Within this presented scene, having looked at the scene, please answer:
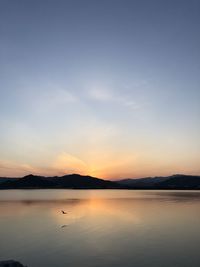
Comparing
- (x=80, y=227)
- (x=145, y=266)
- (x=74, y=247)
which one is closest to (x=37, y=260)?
(x=74, y=247)

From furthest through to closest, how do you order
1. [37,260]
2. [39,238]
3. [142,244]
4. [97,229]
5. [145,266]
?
[97,229], [39,238], [142,244], [37,260], [145,266]

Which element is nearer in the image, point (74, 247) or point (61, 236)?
point (74, 247)

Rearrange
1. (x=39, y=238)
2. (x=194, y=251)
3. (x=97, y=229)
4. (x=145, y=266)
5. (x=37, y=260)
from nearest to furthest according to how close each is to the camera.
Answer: (x=145, y=266)
(x=37, y=260)
(x=194, y=251)
(x=39, y=238)
(x=97, y=229)

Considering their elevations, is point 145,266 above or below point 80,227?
below

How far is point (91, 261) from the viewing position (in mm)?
27547

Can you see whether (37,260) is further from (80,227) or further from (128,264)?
(80,227)

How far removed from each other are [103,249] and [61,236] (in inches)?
400

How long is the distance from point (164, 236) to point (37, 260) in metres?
19.1

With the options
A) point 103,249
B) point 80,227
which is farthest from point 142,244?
point 80,227

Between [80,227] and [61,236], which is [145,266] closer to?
[61,236]

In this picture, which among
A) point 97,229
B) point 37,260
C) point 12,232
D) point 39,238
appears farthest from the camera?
point 97,229

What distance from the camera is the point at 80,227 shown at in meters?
50.0

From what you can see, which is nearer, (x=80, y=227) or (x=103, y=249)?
(x=103, y=249)

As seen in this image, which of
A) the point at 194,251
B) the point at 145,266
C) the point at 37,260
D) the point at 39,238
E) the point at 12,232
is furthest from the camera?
the point at 12,232
